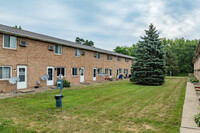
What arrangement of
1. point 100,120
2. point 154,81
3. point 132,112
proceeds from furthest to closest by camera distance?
point 154,81, point 132,112, point 100,120

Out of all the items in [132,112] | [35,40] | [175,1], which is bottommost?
[132,112]

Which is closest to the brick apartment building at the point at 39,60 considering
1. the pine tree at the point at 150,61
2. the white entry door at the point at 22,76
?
the white entry door at the point at 22,76

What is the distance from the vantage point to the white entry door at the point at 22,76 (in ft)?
43.1

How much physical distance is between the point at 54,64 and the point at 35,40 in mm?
3397

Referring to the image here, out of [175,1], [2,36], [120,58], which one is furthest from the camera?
[120,58]

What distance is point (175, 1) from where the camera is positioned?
13.5 m

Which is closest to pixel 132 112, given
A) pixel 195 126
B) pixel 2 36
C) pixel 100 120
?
pixel 100 120

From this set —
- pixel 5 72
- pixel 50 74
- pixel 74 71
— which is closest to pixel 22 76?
pixel 5 72

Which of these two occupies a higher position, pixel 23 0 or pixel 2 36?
pixel 23 0

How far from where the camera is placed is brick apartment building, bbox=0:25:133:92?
12.2m

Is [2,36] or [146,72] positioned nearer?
[2,36]

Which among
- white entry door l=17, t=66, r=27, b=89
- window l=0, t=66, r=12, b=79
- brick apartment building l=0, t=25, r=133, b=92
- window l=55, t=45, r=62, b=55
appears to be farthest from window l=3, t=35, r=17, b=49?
window l=55, t=45, r=62, b=55

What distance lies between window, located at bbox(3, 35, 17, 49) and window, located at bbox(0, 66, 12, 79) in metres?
1.78

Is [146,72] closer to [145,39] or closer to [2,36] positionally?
[145,39]
